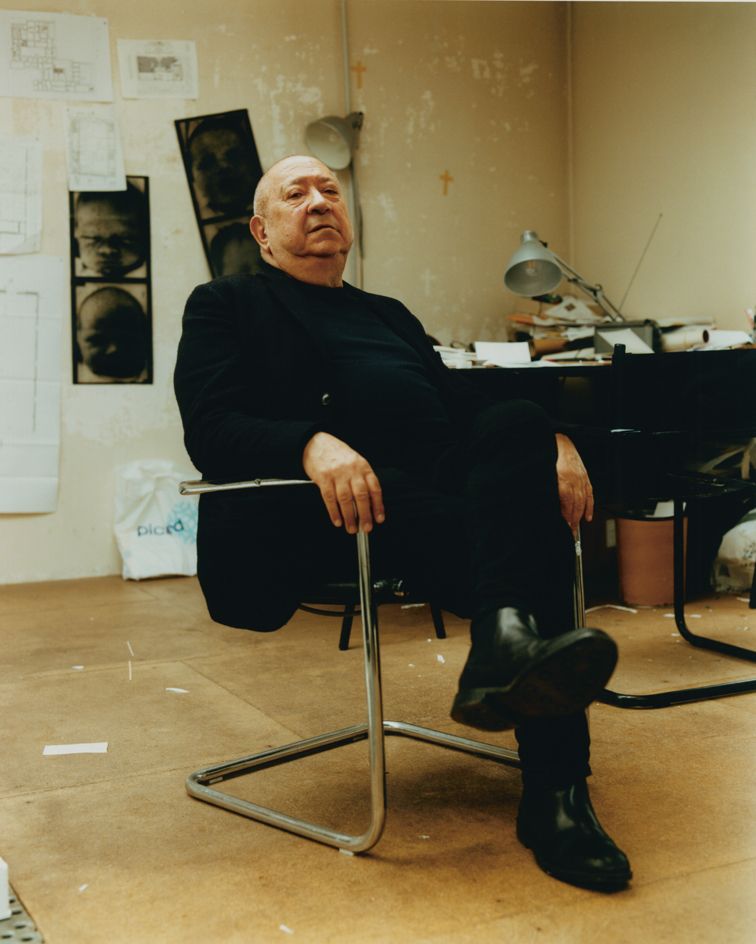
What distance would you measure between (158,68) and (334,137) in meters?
0.76

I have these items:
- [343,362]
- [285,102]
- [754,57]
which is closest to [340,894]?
[343,362]

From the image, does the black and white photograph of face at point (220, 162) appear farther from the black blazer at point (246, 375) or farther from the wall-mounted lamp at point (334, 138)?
the black blazer at point (246, 375)

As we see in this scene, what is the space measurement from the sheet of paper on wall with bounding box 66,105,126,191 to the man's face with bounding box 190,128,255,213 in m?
0.31

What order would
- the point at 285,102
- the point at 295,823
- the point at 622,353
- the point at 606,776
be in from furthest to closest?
the point at 285,102, the point at 622,353, the point at 606,776, the point at 295,823

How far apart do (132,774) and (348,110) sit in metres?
3.34

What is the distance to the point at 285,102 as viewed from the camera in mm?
4609

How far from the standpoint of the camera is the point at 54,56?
14.1ft

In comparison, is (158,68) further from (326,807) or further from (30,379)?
(326,807)

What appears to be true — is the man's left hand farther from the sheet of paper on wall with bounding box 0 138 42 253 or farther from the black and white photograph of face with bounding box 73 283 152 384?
the sheet of paper on wall with bounding box 0 138 42 253

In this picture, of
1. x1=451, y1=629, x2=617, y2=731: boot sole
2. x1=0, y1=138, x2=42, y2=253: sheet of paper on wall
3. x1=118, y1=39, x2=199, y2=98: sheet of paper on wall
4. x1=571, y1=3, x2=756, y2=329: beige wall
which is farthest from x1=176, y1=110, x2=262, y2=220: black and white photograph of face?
x1=451, y1=629, x2=617, y2=731: boot sole

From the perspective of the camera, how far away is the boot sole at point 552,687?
136 cm

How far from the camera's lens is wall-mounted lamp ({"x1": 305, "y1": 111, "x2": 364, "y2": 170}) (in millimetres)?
4578

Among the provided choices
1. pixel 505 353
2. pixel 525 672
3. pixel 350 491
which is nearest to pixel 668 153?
pixel 505 353

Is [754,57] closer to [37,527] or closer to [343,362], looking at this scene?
[343,362]
